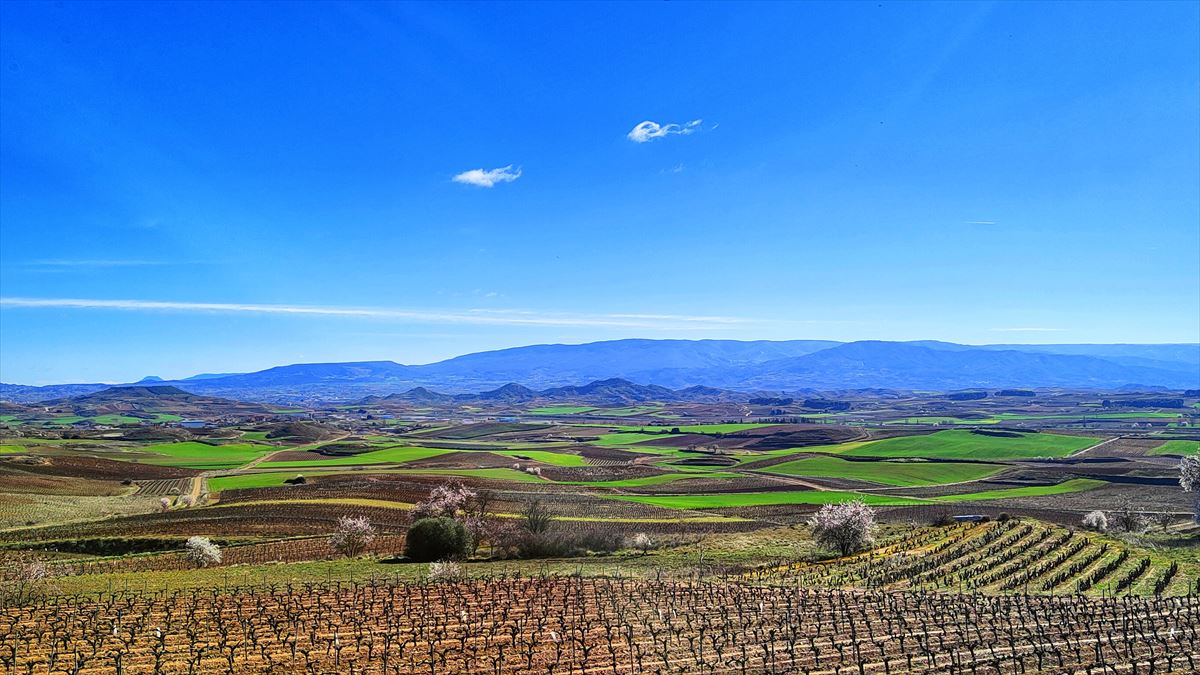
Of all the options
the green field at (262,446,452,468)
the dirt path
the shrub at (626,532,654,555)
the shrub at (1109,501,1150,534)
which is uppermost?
the shrub at (626,532,654,555)

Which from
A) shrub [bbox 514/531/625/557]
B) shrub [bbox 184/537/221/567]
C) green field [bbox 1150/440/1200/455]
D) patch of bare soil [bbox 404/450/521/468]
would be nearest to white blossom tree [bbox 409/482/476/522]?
shrub [bbox 514/531/625/557]

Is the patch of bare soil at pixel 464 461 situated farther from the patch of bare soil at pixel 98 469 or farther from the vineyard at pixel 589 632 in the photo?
the vineyard at pixel 589 632

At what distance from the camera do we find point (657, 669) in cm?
2112

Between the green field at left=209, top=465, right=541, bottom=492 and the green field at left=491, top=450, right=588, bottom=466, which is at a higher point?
the green field at left=209, top=465, right=541, bottom=492

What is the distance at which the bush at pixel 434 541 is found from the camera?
47.3 m

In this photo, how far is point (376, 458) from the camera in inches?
5443

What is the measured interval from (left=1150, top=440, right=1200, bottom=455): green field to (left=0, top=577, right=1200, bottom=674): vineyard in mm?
137145

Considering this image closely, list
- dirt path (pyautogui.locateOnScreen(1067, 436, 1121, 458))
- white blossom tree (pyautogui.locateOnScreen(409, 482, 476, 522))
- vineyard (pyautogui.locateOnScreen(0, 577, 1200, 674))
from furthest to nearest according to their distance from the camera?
dirt path (pyautogui.locateOnScreen(1067, 436, 1121, 458)) → white blossom tree (pyautogui.locateOnScreen(409, 482, 476, 522)) → vineyard (pyautogui.locateOnScreen(0, 577, 1200, 674))

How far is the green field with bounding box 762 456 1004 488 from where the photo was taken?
111650mm

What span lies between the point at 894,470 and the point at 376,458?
3894 inches

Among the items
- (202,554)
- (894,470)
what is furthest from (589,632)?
(894,470)

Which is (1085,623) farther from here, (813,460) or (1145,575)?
(813,460)

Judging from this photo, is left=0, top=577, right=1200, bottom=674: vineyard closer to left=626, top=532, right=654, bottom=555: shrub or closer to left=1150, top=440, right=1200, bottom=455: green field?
left=626, top=532, right=654, bottom=555: shrub

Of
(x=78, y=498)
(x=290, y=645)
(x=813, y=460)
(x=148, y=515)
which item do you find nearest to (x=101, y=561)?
(x=148, y=515)
